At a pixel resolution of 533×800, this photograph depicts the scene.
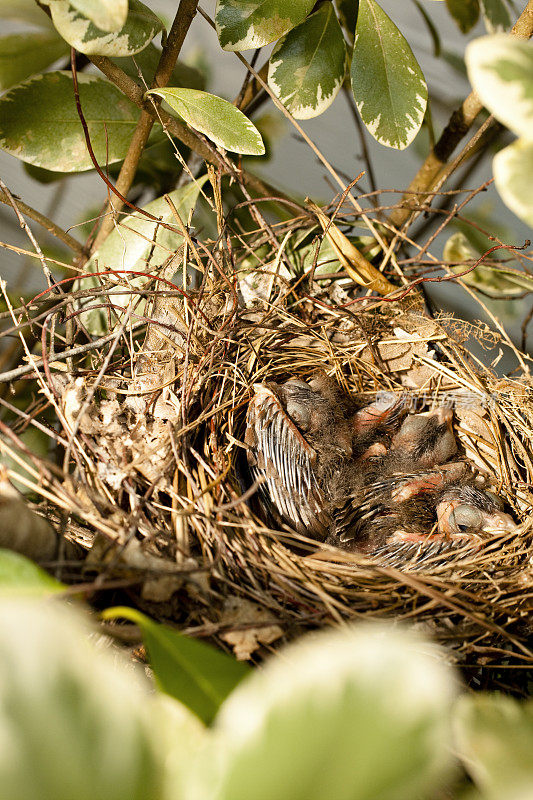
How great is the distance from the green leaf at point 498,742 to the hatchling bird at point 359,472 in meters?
0.37

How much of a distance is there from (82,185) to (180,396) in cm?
58

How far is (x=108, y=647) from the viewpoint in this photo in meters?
0.41

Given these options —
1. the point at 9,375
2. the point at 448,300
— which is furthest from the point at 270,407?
the point at 448,300

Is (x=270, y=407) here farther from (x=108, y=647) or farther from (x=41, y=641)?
(x=41, y=641)

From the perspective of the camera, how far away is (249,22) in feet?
1.75

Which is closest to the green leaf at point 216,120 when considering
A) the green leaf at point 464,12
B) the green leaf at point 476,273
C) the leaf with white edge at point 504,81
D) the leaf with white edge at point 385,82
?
the leaf with white edge at point 385,82

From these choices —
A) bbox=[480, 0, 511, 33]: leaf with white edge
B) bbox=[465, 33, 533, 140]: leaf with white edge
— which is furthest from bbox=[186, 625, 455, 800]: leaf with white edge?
bbox=[480, 0, 511, 33]: leaf with white edge

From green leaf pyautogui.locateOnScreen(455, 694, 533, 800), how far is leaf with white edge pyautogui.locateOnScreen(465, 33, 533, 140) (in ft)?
0.90

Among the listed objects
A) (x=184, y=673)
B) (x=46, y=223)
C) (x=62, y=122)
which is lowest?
(x=184, y=673)

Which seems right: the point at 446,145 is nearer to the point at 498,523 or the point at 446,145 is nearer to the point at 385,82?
the point at 385,82

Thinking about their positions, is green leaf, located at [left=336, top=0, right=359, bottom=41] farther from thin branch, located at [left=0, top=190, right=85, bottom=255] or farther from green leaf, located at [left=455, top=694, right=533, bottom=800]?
green leaf, located at [left=455, top=694, right=533, bottom=800]

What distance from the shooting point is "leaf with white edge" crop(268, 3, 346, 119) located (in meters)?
0.60

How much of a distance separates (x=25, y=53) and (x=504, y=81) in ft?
Answer: 1.94

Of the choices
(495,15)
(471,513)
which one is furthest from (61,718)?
(495,15)
